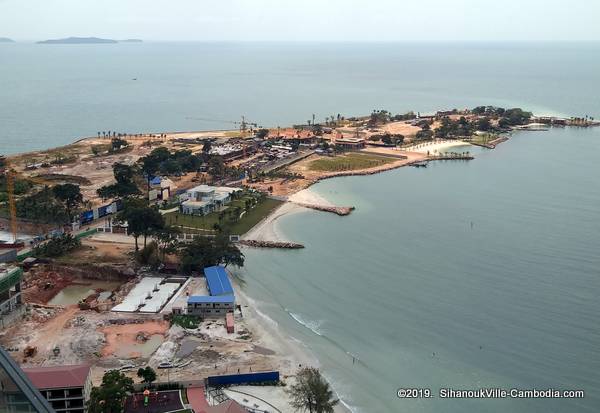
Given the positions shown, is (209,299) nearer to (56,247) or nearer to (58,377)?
(58,377)

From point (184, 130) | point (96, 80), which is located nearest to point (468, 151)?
point (184, 130)

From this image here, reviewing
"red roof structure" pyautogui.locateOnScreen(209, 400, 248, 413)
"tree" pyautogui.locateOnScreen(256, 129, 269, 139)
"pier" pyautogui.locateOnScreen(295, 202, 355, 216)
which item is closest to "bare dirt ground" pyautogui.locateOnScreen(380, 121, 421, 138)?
"tree" pyautogui.locateOnScreen(256, 129, 269, 139)

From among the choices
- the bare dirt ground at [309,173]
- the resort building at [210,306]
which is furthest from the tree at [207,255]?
the bare dirt ground at [309,173]

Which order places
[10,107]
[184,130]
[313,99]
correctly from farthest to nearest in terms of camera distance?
[313,99], [10,107], [184,130]

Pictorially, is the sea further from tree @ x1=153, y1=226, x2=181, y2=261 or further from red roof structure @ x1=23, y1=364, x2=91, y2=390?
red roof structure @ x1=23, y1=364, x2=91, y2=390

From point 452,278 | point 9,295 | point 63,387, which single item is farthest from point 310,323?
point 9,295

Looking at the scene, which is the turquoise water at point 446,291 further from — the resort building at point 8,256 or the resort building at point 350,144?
the resort building at point 350,144

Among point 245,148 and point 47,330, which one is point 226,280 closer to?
point 47,330
